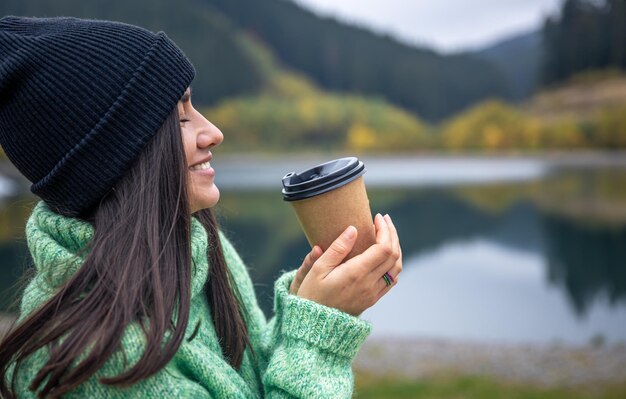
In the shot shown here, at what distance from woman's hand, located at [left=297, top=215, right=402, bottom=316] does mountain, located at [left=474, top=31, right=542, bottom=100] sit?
40.9 metres

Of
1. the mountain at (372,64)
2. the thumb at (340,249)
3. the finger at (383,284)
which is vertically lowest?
the mountain at (372,64)

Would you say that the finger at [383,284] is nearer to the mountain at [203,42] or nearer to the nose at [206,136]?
the nose at [206,136]

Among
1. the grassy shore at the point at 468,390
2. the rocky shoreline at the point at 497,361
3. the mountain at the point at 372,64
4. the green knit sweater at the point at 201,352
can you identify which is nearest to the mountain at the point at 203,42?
the mountain at the point at 372,64

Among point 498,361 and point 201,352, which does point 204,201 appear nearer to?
point 201,352

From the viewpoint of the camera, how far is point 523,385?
629 cm

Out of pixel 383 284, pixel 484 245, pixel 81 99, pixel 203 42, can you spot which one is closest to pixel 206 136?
pixel 81 99

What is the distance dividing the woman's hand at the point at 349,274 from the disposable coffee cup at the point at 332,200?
0.05m

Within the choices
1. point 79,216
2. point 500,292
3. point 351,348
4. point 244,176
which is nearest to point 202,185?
point 79,216

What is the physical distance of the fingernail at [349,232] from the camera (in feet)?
4.38

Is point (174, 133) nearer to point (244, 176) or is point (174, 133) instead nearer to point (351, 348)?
point (351, 348)

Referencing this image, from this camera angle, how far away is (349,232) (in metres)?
1.34

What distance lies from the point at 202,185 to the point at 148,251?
0.23 m

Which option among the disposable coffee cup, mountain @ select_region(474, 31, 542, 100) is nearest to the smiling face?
the disposable coffee cup

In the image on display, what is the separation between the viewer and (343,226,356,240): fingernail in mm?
1335
